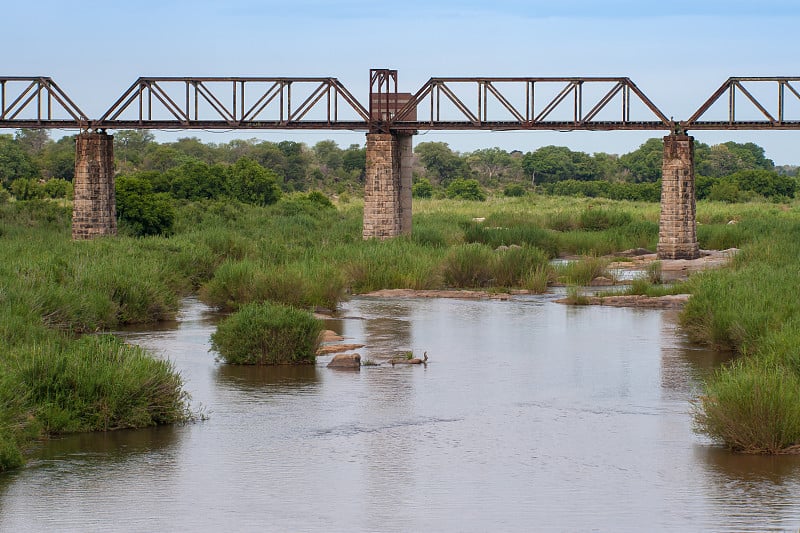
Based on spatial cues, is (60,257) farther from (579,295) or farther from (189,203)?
(189,203)

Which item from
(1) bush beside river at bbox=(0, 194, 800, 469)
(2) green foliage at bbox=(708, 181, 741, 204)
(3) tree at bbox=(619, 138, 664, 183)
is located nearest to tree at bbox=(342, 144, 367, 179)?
(3) tree at bbox=(619, 138, 664, 183)

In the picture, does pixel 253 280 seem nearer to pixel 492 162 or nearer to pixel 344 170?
pixel 344 170

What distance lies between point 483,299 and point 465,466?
58.3 ft

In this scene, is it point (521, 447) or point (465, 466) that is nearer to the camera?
point (465, 466)

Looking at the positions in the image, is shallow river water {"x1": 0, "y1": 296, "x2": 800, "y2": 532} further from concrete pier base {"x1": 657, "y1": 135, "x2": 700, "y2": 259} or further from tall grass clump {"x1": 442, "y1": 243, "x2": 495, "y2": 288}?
concrete pier base {"x1": 657, "y1": 135, "x2": 700, "y2": 259}

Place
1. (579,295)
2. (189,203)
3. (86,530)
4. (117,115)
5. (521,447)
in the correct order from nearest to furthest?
(86,530) → (521,447) → (579,295) → (117,115) → (189,203)

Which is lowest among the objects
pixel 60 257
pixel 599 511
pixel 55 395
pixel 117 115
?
pixel 599 511

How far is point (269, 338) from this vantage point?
64.2ft

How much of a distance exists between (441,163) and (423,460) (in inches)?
4121

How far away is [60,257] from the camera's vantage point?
2684cm

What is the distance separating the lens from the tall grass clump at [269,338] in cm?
1952

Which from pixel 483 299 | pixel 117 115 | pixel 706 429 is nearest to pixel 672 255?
pixel 483 299

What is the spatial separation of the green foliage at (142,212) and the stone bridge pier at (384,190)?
7824 millimetres

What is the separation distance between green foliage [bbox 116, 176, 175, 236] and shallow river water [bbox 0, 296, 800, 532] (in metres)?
25.9
